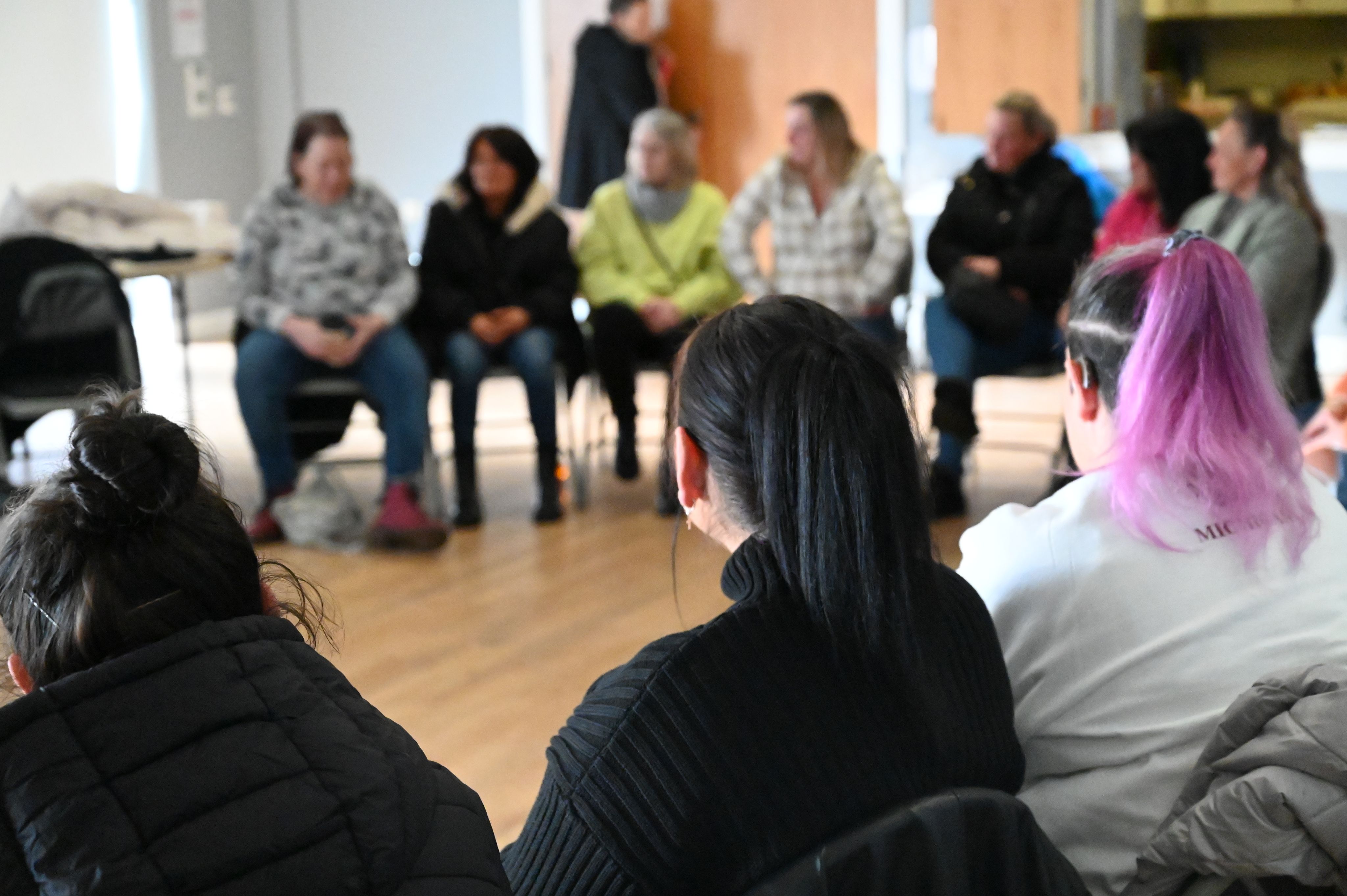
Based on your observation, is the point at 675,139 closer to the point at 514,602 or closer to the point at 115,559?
the point at 514,602

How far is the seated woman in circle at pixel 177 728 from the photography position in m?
0.90

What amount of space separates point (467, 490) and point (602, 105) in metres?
2.99

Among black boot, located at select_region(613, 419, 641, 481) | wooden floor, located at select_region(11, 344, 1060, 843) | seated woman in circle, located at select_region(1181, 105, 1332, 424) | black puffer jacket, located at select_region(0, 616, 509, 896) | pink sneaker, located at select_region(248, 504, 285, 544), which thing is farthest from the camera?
black boot, located at select_region(613, 419, 641, 481)

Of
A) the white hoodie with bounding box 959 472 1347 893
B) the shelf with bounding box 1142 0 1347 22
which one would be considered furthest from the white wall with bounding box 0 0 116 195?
the white hoodie with bounding box 959 472 1347 893

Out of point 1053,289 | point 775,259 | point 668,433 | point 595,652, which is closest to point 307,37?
point 775,259

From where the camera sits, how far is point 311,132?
4293 mm

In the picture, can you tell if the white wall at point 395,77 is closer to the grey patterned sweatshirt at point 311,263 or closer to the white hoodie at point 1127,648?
the grey patterned sweatshirt at point 311,263

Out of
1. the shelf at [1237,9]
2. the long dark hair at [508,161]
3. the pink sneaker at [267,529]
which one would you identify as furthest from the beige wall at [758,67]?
the pink sneaker at [267,529]

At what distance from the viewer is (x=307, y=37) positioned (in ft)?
26.5

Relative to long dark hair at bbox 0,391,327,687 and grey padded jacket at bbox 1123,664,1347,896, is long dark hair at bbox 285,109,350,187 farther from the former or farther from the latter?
grey padded jacket at bbox 1123,664,1347,896

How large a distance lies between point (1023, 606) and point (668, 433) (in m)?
0.40

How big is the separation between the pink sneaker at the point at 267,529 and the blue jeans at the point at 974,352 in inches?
76.9

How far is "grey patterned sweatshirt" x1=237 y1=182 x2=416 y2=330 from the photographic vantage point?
4.26m

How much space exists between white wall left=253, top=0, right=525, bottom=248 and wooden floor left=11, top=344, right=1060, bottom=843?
10.2 feet
